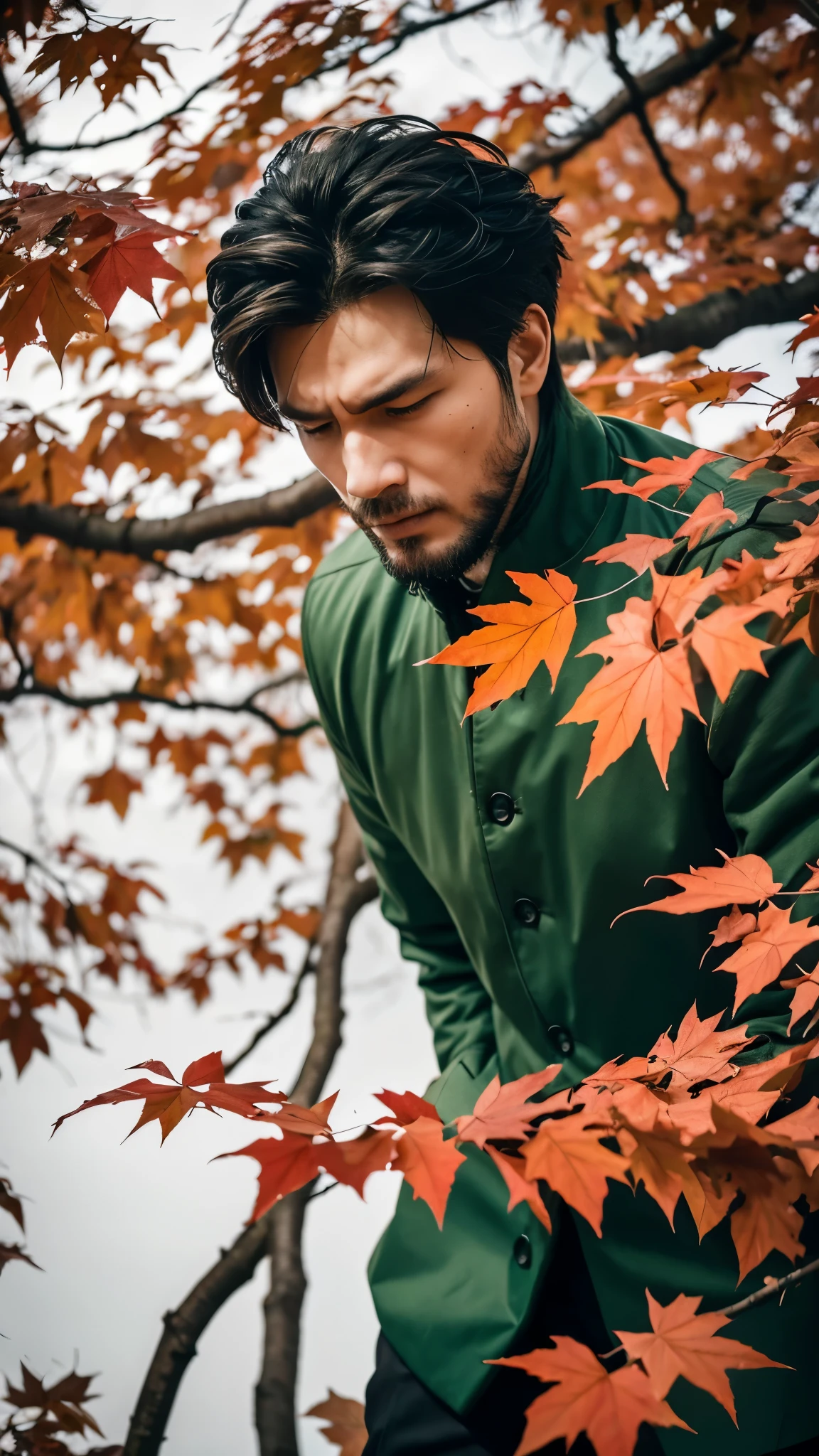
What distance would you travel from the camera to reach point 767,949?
0.94 m

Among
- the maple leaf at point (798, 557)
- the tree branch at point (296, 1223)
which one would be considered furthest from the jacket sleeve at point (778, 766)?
the tree branch at point (296, 1223)

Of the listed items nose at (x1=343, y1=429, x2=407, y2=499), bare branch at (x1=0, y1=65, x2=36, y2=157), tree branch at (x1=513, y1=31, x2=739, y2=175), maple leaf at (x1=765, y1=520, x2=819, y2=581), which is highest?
tree branch at (x1=513, y1=31, x2=739, y2=175)

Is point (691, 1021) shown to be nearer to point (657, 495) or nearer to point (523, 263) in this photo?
point (657, 495)

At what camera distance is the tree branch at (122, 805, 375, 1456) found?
1595 millimetres

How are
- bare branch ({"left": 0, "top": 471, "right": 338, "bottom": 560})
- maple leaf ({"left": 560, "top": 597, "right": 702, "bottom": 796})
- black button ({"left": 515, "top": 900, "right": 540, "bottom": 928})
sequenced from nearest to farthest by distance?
1. maple leaf ({"left": 560, "top": 597, "right": 702, "bottom": 796})
2. black button ({"left": 515, "top": 900, "right": 540, "bottom": 928})
3. bare branch ({"left": 0, "top": 471, "right": 338, "bottom": 560})

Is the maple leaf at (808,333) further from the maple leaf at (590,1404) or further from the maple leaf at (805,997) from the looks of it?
the maple leaf at (590,1404)

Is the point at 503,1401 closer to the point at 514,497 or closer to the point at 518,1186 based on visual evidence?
the point at 518,1186

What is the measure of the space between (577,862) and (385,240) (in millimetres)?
657

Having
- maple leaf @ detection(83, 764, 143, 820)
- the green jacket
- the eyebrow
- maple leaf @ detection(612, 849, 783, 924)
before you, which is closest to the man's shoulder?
the green jacket

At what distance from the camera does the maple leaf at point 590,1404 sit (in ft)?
2.42

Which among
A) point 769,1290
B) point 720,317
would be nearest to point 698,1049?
point 769,1290

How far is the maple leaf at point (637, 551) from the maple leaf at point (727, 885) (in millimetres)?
263

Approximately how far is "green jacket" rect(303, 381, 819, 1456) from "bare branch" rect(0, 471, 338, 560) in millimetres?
520

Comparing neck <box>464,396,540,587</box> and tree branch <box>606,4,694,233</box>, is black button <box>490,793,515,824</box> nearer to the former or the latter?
neck <box>464,396,540,587</box>
